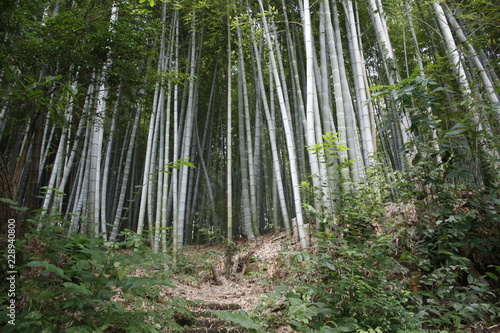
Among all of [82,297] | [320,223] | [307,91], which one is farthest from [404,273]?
[82,297]

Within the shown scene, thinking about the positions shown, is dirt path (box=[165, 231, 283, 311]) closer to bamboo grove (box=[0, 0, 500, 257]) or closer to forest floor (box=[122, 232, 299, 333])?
forest floor (box=[122, 232, 299, 333])

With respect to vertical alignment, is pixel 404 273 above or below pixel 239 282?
above

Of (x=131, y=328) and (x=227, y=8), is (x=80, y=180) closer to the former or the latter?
(x=227, y=8)

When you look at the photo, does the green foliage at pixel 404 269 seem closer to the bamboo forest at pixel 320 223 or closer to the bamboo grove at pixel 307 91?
the bamboo forest at pixel 320 223

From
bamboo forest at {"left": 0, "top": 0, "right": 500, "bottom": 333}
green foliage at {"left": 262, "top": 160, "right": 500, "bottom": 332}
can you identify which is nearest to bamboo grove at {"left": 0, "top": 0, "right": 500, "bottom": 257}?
bamboo forest at {"left": 0, "top": 0, "right": 500, "bottom": 333}

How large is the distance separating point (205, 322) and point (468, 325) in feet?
5.66

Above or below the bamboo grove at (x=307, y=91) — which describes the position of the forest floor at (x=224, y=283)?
below

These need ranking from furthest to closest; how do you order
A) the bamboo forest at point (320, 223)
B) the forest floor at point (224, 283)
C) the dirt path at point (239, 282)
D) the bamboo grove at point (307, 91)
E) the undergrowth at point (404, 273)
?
1. the dirt path at point (239, 282)
2. the forest floor at point (224, 283)
3. the bamboo grove at point (307, 91)
4. the undergrowth at point (404, 273)
5. the bamboo forest at point (320, 223)

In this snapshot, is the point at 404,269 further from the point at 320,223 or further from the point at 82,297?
the point at 82,297

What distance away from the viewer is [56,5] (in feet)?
8.87

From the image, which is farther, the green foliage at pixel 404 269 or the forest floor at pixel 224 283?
the forest floor at pixel 224 283

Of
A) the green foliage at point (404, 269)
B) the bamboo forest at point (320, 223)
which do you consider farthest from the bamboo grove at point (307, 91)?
the green foliage at point (404, 269)

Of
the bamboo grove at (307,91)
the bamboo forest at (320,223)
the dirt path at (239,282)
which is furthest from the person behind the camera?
the dirt path at (239,282)

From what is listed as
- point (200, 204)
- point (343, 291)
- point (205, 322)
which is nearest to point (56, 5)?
point (205, 322)
